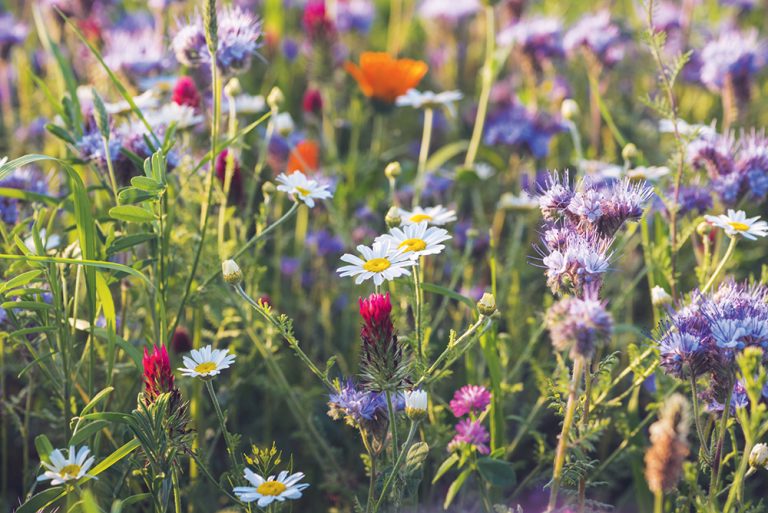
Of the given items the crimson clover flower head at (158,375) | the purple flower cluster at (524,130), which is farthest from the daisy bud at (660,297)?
the purple flower cluster at (524,130)

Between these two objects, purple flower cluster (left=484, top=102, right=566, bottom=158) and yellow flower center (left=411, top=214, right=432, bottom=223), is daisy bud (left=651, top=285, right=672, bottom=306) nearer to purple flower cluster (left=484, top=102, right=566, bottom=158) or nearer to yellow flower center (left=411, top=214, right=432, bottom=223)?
yellow flower center (left=411, top=214, right=432, bottom=223)

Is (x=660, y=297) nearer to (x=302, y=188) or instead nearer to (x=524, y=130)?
(x=302, y=188)

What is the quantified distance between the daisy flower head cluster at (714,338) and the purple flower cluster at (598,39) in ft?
5.82

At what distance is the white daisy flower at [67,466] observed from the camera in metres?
1.46

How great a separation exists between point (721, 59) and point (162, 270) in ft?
6.92

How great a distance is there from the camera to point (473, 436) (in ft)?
5.69

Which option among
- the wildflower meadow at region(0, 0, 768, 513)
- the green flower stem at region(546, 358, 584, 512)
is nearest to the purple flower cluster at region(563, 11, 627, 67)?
the wildflower meadow at region(0, 0, 768, 513)

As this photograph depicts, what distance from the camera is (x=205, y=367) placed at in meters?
1.61

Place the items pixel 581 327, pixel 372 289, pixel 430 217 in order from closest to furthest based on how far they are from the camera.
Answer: pixel 581 327 → pixel 430 217 → pixel 372 289

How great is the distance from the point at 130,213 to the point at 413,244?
594mm

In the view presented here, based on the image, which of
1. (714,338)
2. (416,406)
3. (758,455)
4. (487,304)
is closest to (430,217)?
(487,304)

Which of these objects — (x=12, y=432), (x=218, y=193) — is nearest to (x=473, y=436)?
(x=218, y=193)

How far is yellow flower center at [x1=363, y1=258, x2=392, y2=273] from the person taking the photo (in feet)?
5.31

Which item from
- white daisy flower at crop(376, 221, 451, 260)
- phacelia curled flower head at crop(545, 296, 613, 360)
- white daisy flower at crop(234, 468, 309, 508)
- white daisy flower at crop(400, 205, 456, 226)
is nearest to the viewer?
phacelia curled flower head at crop(545, 296, 613, 360)
